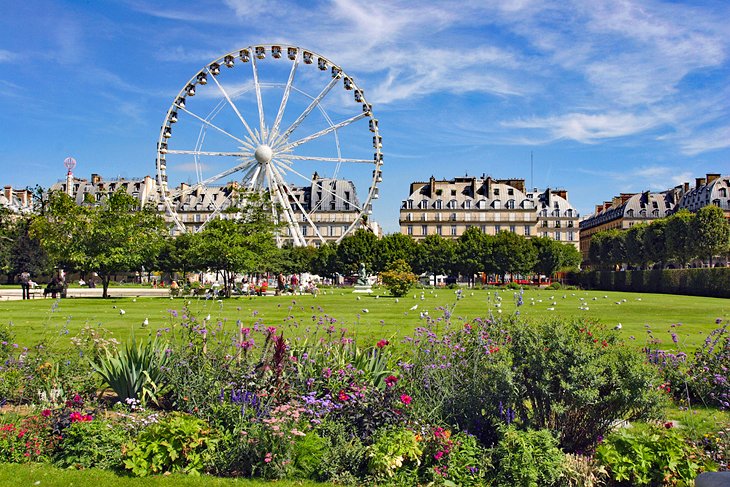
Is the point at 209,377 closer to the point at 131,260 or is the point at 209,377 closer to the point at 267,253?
the point at 131,260

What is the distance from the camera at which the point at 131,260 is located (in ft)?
135

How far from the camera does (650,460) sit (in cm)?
682

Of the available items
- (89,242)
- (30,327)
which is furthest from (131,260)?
(30,327)

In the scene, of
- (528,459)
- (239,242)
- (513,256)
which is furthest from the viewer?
(513,256)

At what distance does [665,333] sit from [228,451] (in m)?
14.9

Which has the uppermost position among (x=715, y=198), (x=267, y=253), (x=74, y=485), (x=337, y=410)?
(x=715, y=198)

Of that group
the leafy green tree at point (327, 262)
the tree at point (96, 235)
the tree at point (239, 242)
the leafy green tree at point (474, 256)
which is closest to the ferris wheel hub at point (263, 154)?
the tree at point (239, 242)

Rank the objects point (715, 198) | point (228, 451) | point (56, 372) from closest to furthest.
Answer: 1. point (228, 451)
2. point (56, 372)
3. point (715, 198)

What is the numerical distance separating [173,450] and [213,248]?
37.3 meters

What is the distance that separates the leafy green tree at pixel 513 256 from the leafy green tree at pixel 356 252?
15.4m

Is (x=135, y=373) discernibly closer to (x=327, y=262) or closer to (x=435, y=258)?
(x=435, y=258)

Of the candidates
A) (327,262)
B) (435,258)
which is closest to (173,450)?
(435,258)

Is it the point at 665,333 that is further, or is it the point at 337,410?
the point at 665,333

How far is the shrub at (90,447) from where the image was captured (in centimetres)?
739
